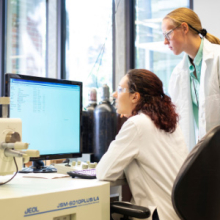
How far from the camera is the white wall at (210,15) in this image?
8.55ft

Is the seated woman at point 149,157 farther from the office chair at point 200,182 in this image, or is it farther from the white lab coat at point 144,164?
the office chair at point 200,182

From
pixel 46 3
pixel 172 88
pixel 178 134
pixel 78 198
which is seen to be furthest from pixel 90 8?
pixel 78 198

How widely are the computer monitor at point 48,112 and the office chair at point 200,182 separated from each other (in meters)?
0.67

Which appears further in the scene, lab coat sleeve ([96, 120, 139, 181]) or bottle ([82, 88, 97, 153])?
bottle ([82, 88, 97, 153])

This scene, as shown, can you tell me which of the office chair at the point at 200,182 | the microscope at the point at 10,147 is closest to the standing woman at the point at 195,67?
the office chair at the point at 200,182

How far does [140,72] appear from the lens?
152cm

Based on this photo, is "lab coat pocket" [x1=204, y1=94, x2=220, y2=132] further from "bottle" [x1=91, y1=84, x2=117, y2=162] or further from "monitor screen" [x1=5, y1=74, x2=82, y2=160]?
"monitor screen" [x1=5, y1=74, x2=82, y2=160]

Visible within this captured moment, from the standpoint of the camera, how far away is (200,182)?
1.18 metres

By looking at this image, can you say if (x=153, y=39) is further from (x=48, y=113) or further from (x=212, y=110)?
(x=48, y=113)

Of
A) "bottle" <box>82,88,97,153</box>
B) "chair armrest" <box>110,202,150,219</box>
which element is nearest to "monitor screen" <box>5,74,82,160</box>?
"bottle" <box>82,88,97,153</box>

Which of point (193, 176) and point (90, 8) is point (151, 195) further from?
point (90, 8)

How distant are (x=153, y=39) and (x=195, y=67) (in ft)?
3.96

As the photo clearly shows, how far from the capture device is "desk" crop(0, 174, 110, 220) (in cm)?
102

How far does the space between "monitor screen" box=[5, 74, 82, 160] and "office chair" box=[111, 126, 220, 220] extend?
675 mm
